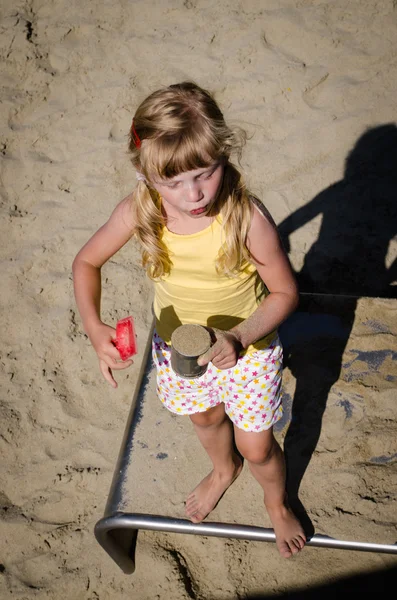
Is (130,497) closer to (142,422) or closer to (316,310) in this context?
(142,422)

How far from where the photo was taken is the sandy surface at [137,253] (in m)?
1.91

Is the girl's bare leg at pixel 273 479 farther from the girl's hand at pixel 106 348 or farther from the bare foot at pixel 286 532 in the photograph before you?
the girl's hand at pixel 106 348

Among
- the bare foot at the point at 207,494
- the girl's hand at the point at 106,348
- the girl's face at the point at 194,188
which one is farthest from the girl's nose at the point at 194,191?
the bare foot at the point at 207,494

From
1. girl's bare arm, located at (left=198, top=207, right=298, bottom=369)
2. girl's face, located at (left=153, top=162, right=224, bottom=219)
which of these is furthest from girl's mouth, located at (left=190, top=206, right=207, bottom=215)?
girl's bare arm, located at (left=198, top=207, right=298, bottom=369)

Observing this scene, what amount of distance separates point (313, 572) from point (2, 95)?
3.31 metres

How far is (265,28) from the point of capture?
354 cm

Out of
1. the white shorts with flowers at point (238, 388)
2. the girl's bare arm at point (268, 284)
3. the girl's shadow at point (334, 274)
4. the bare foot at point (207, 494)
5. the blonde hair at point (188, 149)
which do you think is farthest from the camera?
the girl's shadow at point (334, 274)

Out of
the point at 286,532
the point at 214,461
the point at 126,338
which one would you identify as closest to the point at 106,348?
the point at 126,338

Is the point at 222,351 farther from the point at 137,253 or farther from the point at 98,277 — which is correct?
the point at 137,253

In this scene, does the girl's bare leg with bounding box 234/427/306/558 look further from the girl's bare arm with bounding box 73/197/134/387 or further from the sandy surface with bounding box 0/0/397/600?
the girl's bare arm with bounding box 73/197/134/387

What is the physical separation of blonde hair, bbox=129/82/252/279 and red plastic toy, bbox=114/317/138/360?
0.26m

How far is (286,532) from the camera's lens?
5.73ft

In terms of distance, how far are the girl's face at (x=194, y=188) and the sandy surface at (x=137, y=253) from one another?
41.7 inches

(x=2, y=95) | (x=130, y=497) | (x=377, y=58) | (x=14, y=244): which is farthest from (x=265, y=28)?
(x=130, y=497)
